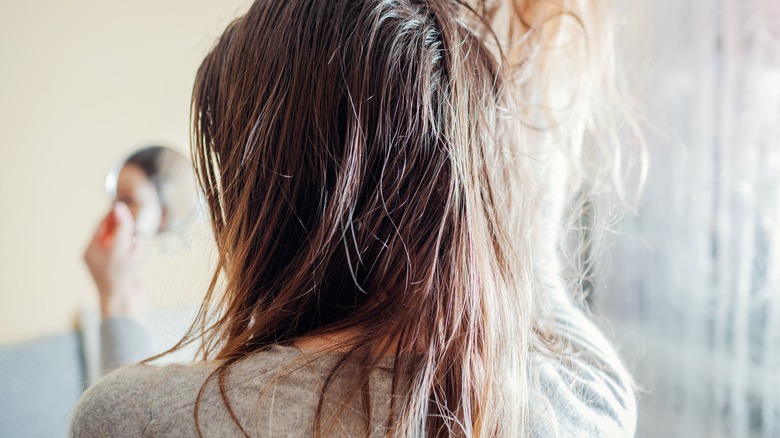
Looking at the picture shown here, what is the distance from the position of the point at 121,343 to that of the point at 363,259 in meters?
0.37

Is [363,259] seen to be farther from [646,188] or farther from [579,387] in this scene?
[646,188]

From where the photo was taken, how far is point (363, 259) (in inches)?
17.7

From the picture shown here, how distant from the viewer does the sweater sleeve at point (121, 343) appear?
0.65 m

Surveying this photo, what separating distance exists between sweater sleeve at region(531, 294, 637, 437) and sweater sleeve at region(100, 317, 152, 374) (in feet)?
1.46

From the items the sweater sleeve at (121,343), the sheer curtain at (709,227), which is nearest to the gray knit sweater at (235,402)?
the sweater sleeve at (121,343)

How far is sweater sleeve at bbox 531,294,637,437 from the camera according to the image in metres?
0.45

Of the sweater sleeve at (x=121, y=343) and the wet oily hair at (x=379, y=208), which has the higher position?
the wet oily hair at (x=379, y=208)

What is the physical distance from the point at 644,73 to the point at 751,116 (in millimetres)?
199

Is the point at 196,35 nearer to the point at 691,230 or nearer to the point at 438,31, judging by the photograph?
the point at 438,31

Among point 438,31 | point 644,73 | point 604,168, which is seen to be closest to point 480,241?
point 438,31

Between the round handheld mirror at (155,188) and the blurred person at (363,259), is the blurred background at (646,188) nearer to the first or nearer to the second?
the round handheld mirror at (155,188)

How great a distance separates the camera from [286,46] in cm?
44

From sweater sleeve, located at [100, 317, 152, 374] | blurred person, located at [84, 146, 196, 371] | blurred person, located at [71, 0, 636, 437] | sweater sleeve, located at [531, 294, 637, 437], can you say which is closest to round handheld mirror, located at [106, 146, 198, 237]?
blurred person, located at [84, 146, 196, 371]

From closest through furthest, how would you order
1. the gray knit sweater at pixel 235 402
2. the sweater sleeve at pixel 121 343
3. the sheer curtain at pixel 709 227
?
the gray knit sweater at pixel 235 402, the sweater sleeve at pixel 121 343, the sheer curtain at pixel 709 227
